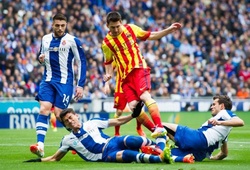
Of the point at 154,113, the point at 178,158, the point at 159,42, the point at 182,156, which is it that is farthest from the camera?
the point at 159,42

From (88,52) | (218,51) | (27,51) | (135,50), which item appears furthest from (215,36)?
(135,50)

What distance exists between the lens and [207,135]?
42.0ft

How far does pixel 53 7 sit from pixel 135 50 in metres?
19.1

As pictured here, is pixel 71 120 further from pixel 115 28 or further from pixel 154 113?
pixel 115 28

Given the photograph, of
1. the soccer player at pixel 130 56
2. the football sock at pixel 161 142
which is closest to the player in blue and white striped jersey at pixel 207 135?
Answer: the football sock at pixel 161 142

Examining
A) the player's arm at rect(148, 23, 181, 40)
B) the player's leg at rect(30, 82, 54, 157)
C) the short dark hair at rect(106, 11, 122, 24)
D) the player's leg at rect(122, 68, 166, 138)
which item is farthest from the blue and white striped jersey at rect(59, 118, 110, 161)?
the player's arm at rect(148, 23, 181, 40)

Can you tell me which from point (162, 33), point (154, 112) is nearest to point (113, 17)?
point (162, 33)

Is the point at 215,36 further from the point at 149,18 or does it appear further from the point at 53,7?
the point at 53,7

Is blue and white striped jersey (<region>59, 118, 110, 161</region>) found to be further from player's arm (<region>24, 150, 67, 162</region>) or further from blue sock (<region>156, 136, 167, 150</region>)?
blue sock (<region>156, 136, 167, 150</region>)

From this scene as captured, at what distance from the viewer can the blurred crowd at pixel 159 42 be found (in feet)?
98.0

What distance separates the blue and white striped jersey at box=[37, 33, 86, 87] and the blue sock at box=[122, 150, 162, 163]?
2389 mm

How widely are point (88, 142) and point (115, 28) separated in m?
2.60

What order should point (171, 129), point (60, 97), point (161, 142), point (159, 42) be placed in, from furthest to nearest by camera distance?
point (159, 42) < point (60, 97) < point (171, 129) < point (161, 142)

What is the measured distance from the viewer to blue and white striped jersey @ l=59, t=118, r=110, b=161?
41.1 ft
